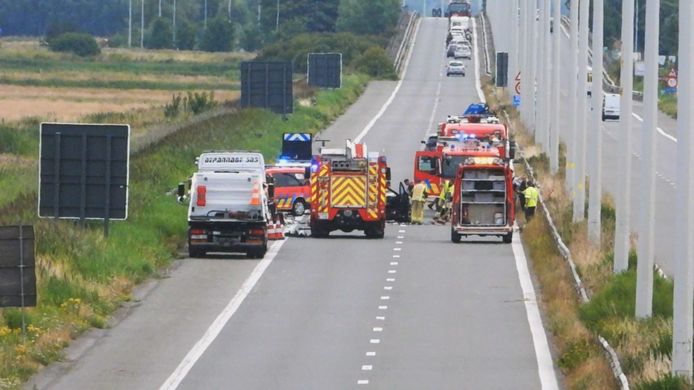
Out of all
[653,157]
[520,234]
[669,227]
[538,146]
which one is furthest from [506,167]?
[538,146]

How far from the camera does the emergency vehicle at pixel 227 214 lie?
43312mm

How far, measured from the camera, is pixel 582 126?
51.6 m

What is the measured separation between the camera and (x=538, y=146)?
7706 cm

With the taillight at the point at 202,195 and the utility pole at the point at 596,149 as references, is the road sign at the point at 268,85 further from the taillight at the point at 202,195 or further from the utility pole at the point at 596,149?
the taillight at the point at 202,195

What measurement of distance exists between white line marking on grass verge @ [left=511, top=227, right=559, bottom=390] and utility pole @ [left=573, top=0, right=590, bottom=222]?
2.01 m

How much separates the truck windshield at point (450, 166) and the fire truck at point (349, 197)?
861 centimetres

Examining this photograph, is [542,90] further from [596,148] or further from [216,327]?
[216,327]

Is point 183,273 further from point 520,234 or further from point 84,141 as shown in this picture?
point 520,234

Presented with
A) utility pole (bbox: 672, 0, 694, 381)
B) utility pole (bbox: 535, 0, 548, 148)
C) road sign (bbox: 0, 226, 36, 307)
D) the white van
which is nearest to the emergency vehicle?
road sign (bbox: 0, 226, 36, 307)

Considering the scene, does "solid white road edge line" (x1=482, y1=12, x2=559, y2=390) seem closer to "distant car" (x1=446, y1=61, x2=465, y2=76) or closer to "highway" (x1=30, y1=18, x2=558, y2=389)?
"highway" (x1=30, y1=18, x2=558, y2=389)

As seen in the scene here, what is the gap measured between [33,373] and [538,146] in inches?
2023

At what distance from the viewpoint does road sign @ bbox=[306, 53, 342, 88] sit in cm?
10906

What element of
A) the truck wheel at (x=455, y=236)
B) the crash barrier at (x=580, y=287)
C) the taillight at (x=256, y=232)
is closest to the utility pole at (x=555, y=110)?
the crash barrier at (x=580, y=287)

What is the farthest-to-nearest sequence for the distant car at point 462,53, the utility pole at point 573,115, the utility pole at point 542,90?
the distant car at point 462,53 < the utility pole at point 542,90 < the utility pole at point 573,115
